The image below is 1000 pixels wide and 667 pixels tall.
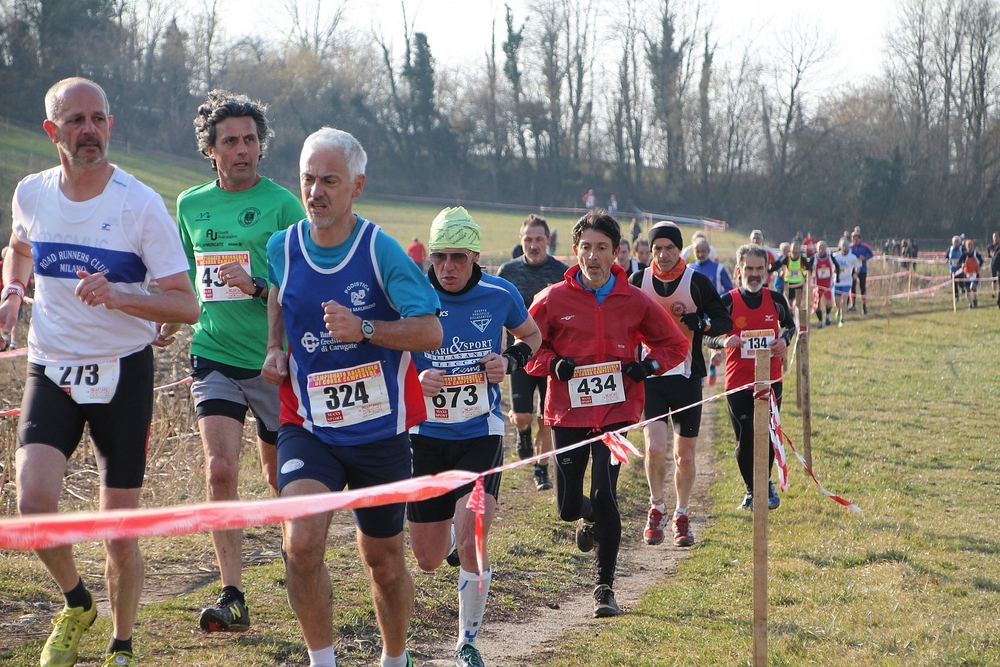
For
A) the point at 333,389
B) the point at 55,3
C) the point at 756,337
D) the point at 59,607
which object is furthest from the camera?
the point at 55,3

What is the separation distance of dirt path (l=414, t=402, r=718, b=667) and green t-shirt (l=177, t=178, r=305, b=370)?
5.75 ft

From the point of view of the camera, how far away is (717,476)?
10.0 m

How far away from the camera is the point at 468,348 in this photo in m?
5.03

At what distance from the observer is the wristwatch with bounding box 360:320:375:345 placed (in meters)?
3.63

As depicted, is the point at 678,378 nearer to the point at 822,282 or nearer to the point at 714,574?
the point at 714,574

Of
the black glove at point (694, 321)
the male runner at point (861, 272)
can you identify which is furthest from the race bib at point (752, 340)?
the male runner at point (861, 272)

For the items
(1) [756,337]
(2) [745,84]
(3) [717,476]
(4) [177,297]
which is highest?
(2) [745,84]

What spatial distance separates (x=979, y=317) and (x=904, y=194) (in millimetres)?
33813

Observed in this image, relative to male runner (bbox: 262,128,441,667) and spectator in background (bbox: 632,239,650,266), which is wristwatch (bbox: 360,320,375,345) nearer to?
male runner (bbox: 262,128,441,667)

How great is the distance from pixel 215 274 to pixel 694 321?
11.2ft

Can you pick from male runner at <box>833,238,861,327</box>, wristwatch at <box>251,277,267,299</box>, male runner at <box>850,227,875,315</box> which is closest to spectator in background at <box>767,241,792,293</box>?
male runner at <box>833,238,861,327</box>

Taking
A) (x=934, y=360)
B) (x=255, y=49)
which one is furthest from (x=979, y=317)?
(x=255, y=49)

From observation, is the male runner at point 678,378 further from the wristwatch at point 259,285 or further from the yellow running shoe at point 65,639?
the yellow running shoe at point 65,639

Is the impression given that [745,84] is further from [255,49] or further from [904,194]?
[255,49]
